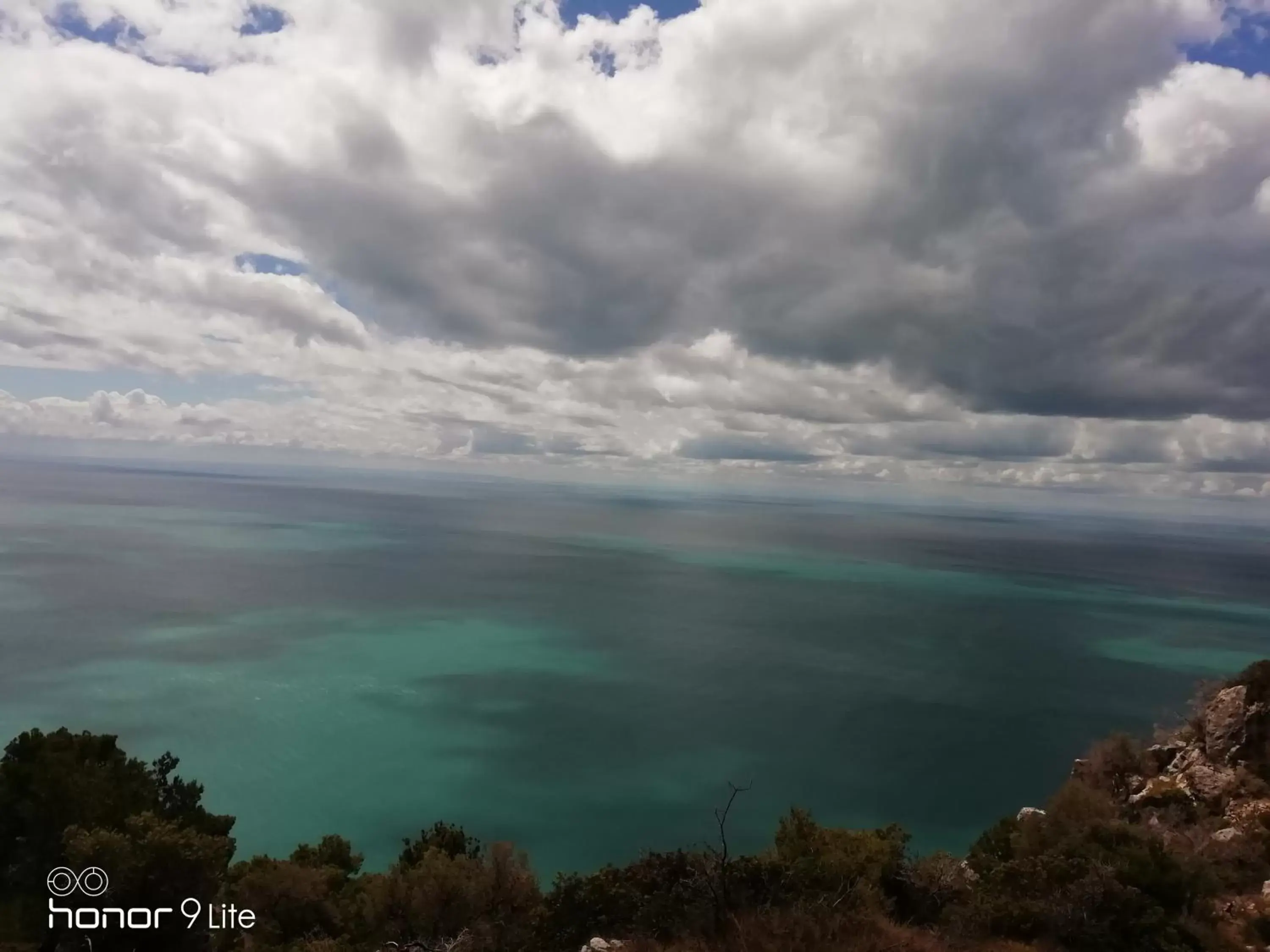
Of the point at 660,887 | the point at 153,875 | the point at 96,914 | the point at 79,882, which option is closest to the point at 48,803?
the point at 79,882

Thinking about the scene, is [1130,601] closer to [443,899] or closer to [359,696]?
[359,696]

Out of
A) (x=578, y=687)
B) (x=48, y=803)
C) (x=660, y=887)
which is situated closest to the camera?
(x=660, y=887)

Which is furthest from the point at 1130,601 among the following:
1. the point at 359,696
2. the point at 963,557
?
the point at 359,696

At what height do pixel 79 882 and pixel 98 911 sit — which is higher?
pixel 79 882

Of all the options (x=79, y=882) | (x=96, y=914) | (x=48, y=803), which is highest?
(x=48, y=803)

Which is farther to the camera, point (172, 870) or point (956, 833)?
point (956, 833)

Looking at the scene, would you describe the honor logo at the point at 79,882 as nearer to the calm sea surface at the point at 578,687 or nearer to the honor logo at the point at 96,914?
the honor logo at the point at 96,914

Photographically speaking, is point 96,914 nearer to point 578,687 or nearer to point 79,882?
point 79,882
